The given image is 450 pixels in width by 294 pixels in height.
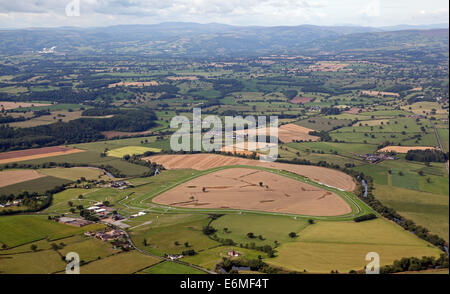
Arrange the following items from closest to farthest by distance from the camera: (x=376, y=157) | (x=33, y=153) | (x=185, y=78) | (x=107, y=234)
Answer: (x=107, y=234) < (x=376, y=157) < (x=33, y=153) < (x=185, y=78)

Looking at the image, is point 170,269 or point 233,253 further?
point 233,253

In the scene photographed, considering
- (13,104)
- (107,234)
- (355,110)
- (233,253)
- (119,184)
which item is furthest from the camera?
(355,110)

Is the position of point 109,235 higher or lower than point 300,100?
lower

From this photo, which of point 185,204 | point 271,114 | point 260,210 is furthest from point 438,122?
point 185,204

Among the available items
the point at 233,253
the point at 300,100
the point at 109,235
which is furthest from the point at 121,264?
the point at 300,100

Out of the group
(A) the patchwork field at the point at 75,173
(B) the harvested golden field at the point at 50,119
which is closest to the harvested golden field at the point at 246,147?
(A) the patchwork field at the point at 75,173

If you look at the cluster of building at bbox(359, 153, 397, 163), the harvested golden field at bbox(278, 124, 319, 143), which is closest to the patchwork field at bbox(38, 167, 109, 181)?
the harvested golden field at bbox(278, 124, 319, 143)

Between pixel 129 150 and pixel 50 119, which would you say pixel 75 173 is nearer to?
pixel 129 150
